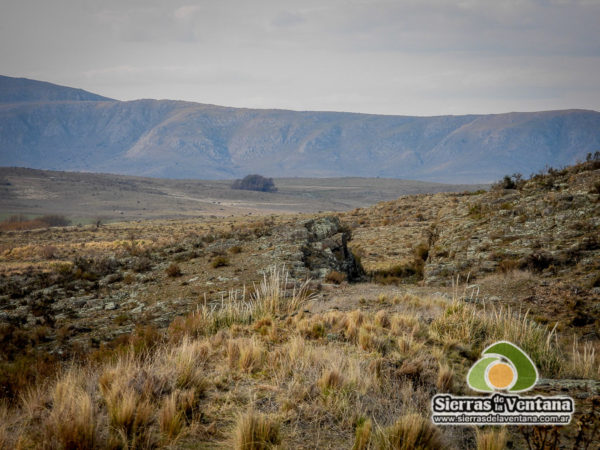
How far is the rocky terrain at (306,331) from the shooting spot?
419 centimetres

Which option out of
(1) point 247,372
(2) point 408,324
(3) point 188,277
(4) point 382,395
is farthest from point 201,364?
(3) point 188,277

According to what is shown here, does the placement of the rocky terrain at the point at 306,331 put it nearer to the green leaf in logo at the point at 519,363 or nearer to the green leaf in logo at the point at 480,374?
the green leaf in logo at the point at 519,363

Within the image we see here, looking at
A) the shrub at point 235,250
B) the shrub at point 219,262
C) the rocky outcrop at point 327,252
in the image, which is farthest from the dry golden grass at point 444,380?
the shrub at point 235,250

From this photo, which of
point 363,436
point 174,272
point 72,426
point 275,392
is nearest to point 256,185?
point 174,272

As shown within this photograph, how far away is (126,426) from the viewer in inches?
160

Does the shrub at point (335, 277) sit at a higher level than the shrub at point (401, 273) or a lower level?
higher

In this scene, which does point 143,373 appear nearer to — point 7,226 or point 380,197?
point 7,226

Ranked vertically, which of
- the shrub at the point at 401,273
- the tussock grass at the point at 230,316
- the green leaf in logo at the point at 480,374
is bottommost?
the shrub at the point at 401,273

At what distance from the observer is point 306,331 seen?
756 cm

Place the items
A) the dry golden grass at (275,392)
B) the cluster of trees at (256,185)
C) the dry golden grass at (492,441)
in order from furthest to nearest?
the cluster of trees at (256,185) → the dry golden grass at (275,392) → the dry golden grass at (492,441)

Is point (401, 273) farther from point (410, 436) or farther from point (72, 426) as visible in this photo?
point (72, 426)

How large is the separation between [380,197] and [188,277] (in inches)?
5561

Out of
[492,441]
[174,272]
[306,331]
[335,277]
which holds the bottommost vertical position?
[174,272]

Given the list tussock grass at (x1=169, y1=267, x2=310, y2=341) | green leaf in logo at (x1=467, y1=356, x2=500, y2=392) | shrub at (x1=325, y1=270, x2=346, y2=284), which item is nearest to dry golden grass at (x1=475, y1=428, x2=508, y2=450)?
green leaf in logo at (x1=467, y1=356, x2=500, y2=392)
